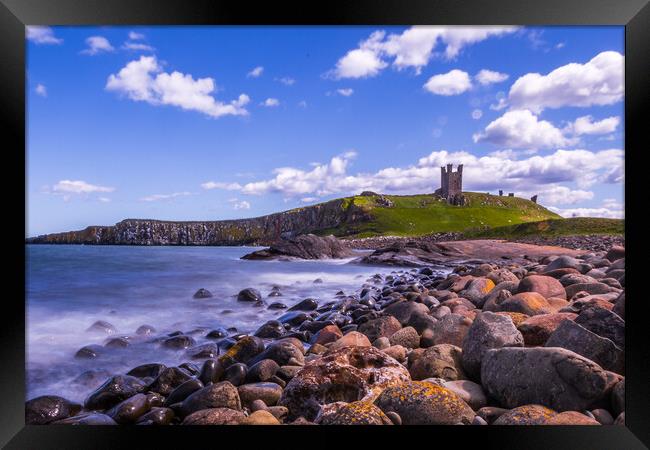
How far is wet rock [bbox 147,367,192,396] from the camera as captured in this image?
3131mm

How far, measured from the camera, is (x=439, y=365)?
3.01m

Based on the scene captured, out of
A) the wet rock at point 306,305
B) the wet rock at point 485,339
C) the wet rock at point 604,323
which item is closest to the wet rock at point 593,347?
the wet rock at point 604,323

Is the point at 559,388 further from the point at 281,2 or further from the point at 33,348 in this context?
the point at 33,348

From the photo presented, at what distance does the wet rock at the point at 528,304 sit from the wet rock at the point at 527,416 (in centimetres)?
114

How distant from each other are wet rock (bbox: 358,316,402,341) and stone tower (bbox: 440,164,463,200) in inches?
55.3

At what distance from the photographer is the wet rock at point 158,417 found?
2.82m

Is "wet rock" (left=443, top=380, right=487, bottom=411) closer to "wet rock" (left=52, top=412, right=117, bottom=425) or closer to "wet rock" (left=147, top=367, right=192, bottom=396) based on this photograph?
"wet rock" (left=147, top=367, right=192, bottom=396)

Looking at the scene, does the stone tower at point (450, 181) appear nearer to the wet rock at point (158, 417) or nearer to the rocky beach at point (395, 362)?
the rocky beach at point (395, 362)

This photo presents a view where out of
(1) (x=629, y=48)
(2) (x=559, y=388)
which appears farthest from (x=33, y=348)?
(1) (x=629, y=48)

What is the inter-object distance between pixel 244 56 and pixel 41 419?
360 centimetres

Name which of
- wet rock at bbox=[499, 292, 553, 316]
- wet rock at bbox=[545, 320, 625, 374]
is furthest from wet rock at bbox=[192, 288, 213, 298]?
wet rock at bbox=[545, 320, 625, 374]

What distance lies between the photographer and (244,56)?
12.3 ft

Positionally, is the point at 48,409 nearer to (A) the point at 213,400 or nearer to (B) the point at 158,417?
(B) the point at 158,417

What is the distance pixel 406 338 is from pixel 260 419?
5.02 feet
